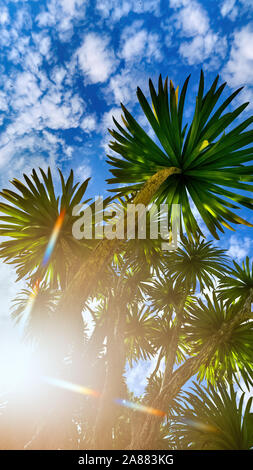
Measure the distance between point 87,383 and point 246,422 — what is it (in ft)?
10.7

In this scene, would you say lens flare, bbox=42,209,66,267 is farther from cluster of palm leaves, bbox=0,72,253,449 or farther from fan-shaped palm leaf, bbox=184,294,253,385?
fan-shaped palm leaf, bbox=184,294,253,385

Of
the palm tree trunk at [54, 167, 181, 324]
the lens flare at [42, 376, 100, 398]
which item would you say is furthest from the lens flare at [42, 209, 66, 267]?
the lens flare at [42, 376, 100, 398]

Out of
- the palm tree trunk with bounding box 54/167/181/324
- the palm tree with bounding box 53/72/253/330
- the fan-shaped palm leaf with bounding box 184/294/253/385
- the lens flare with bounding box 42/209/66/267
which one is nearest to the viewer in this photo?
the palm tree trunk with bounding box 54/167/181/324

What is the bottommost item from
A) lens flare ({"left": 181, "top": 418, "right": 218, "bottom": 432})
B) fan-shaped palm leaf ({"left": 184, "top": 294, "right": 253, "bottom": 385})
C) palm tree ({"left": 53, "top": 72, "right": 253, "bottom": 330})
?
lens flare ({"left": 181, "top": 418, "right": 218, "bottom": 432})

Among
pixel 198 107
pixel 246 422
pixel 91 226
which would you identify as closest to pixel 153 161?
pixel 198 107

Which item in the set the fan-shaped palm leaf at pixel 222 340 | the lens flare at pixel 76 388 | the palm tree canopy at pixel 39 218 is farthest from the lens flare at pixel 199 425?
the palm tree canopy at pixel 39 218

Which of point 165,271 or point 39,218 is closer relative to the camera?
point 39,218

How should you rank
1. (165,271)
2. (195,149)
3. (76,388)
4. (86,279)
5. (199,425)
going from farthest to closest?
(165,271)
(76,388)
(199,425)
(195,149)
(86,279)

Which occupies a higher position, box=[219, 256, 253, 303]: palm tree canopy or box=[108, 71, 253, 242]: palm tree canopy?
box=[108, 71, 253, 242]: palm tree canopy

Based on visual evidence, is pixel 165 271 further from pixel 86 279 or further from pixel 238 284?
pixel 86 279

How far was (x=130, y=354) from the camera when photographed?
8.86 m

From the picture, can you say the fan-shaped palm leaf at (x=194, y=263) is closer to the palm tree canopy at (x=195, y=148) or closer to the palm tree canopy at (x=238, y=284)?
the palm tree canopy at (x=238, y=284)

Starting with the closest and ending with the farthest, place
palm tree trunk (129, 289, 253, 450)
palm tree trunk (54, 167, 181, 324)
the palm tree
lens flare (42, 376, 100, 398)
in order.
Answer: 1. palm tree trunk (54, 167, 181, 324)
2. the palm tree
3. lens flare (42, 376, 100, 398)
4. palm tree trunk (129, 289, 253, 450)

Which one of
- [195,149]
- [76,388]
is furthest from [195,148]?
[76,388]
